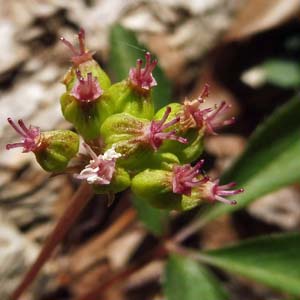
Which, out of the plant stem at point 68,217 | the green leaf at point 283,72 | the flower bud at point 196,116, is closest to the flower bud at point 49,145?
the plant stem at point 68,217

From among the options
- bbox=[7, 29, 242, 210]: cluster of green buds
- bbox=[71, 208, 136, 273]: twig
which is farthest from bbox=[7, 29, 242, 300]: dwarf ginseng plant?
bbox=[71, 208, 136, 273]: twig

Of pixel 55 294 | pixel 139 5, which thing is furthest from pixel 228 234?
pixel 139 5

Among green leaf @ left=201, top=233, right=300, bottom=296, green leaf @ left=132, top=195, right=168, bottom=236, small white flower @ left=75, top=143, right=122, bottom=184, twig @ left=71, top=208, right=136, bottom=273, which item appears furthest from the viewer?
twig @ left=71, top=208, right=136, bottom=273

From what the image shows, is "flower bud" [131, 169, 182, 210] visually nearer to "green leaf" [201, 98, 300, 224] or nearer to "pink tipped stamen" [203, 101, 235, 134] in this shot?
"pink tipped stamen" [203, 101, 235, 134]

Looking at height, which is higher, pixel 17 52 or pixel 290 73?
pixel 17 52

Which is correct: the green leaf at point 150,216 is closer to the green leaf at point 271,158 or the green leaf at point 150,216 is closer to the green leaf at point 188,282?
the green leaf at point 188,282

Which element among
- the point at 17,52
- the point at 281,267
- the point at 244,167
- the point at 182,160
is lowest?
the point at 281,267

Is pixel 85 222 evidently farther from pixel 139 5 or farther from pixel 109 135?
pixel 109 135
